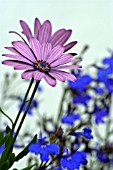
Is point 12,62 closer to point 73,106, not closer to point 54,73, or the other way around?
point 54,73

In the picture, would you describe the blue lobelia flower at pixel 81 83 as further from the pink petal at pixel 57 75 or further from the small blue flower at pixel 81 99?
the pink petal at pixel 57 75

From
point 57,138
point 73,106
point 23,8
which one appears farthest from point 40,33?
Result: point 23,8

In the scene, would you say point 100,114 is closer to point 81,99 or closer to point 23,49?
point 81,99

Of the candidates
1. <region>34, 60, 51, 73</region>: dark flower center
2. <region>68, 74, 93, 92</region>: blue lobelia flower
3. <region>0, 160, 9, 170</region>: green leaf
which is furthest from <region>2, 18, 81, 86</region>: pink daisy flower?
<region>68, 74, 93, 92</region>: blue lobelia flower

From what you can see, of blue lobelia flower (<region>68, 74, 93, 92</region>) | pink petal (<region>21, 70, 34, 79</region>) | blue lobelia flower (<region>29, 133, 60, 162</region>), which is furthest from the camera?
blue lobelia flower (<region>68, 74, 93, 92</region>)

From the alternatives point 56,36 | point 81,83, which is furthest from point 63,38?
point 81,83

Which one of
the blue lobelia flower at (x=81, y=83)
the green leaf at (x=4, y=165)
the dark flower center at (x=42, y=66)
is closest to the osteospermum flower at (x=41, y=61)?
the dark flower center at (x=42, y=66)

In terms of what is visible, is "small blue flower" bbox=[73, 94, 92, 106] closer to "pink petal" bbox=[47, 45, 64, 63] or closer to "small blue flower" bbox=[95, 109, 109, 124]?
"small blue flower" bbox=[95, 109, 109, 124]
